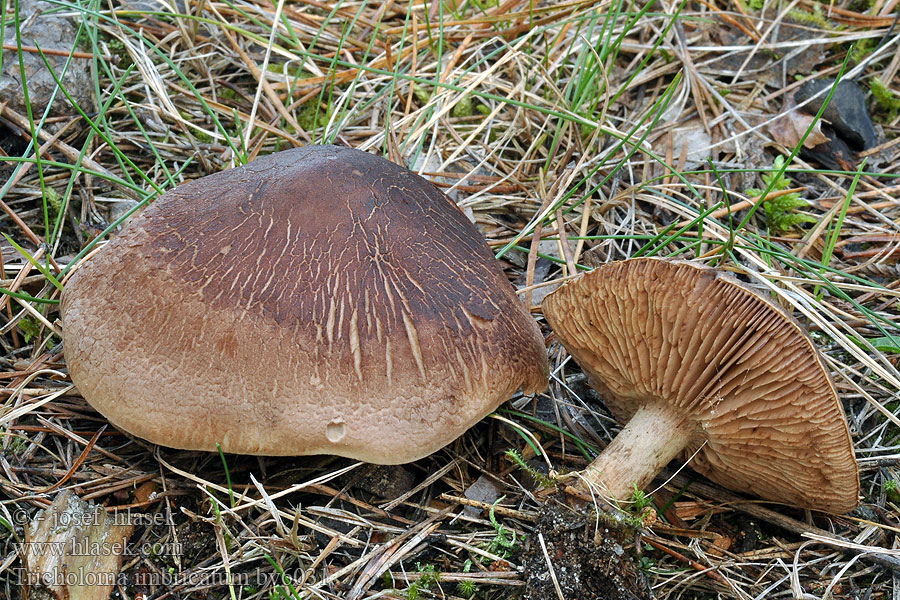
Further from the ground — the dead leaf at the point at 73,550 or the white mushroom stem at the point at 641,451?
the white mushroom stem at the point at 641,451

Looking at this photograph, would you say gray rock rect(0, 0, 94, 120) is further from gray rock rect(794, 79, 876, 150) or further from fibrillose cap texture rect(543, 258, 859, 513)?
gray rock rect(794, 79, 876, 150)

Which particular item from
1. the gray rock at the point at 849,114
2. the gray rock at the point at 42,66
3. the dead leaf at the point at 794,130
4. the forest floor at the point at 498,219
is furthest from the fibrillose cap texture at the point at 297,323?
the gray rock at the point at 849,114

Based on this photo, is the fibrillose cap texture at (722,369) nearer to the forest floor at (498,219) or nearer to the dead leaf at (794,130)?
the forest floor at (498,219)

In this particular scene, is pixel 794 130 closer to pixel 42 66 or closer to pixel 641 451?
pixel 641 451

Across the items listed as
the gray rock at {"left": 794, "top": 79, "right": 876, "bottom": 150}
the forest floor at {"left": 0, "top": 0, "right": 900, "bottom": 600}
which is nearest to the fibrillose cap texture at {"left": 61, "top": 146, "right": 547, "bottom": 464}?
the forest floor at {"left": 0, "top": 0, "right": 900, "bottom": 600}

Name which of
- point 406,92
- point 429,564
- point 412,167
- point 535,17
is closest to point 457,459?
point 429,564

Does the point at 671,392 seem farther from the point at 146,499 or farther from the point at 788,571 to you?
the point at 146,499
